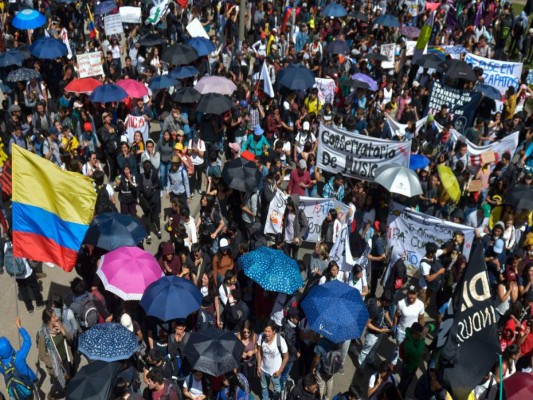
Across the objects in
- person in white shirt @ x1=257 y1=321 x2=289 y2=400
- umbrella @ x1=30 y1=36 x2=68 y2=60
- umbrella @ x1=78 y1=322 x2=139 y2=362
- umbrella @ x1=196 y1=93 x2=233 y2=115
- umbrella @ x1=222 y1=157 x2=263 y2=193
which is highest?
umbrella @ x1=30 y1=36 x2=68 y2=60

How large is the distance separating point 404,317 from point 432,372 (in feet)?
4.60

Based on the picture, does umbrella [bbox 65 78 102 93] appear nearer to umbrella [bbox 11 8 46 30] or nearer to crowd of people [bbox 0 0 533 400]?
crowd of people [bbox 0 0 533 400]

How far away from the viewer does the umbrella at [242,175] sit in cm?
1016

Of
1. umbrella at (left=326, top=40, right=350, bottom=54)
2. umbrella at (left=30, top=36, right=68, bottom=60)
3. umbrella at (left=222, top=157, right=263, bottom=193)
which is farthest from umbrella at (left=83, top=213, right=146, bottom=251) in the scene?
umbrella at (left=326, top=40, right=350, bottom=54)

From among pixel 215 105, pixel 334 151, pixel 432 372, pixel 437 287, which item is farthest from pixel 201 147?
pixel 432 372

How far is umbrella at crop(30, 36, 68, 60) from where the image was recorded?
48.3 ft

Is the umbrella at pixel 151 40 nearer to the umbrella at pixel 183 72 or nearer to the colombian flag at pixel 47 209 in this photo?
the umbrella at pixel 183 72

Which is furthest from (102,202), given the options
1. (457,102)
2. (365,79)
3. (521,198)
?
(457,102)

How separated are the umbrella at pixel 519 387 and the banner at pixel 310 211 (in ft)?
13.8

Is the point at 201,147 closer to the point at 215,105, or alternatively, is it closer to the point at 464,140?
the point at 215,105

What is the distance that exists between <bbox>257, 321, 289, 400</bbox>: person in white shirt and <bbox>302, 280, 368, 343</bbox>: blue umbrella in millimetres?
477

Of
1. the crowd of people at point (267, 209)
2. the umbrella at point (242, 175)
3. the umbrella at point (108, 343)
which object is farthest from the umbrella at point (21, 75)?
the umbrella at point (108, 343)

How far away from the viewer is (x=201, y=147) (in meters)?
12.1

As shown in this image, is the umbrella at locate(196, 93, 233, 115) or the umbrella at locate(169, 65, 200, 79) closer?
the umbrella at locate(196, 93, 233, 115)
